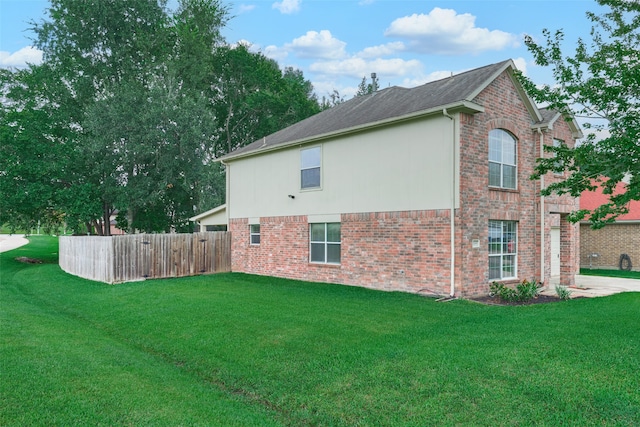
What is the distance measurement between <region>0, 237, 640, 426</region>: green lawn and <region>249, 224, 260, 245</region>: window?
24.0 feet

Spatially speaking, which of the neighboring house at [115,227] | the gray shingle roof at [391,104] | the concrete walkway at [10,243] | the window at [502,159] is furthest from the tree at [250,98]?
the window at [502,159]

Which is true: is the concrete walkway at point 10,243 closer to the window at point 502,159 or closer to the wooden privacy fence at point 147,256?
the wooden privacy fence at point 147,256

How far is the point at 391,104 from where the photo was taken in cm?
1444

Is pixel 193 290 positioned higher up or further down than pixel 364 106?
further down

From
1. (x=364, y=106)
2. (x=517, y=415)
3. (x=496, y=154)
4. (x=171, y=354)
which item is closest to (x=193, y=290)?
(x=171, y=354)

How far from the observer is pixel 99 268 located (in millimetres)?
16438

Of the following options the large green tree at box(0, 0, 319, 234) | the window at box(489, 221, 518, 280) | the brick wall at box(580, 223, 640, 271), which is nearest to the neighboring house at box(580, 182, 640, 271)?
the brick wall at box(580, 223, 640, 271)

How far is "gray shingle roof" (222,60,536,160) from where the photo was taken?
1207cm

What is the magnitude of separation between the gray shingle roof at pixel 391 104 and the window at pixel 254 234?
299cm

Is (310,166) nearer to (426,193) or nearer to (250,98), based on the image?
(426,193)

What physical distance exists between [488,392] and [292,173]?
482 inches

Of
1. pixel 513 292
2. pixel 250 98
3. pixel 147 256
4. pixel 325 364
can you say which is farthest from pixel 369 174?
pixel 250 98

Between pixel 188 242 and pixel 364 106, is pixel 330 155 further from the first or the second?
pixel 188 242

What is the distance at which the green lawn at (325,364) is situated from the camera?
4742 mm
